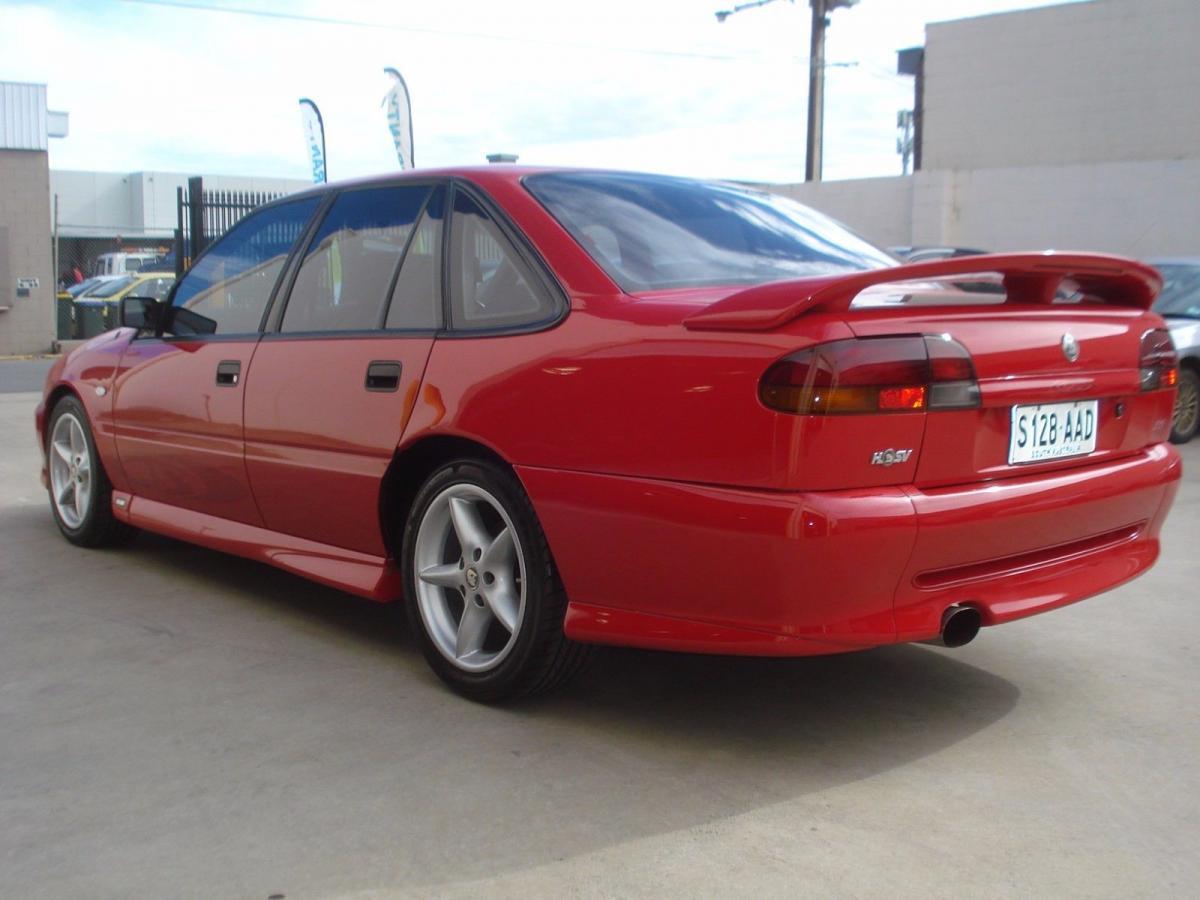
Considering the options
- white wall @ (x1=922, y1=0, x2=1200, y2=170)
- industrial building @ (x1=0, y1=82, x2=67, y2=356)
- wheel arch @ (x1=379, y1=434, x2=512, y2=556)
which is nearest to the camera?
wheel arch @ (x1=379, y1=434, x2=512, y2=556)

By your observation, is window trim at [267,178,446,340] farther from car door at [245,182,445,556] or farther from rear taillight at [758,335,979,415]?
rear taillight at [758,335,979,415]

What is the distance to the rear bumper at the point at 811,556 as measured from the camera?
307 cm

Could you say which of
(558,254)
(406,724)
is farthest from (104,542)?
(558,254)

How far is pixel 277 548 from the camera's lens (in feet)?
15.3

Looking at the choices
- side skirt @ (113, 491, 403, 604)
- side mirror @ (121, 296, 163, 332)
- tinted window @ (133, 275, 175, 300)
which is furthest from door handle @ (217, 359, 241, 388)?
tinted window @ (133, 275, 175, 300)

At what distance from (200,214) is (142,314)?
13434 millimetres

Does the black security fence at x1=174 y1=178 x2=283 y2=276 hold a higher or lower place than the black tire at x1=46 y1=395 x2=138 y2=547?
higher

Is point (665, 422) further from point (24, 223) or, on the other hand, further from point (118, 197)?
point (118, 197)

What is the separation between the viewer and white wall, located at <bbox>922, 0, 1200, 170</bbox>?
23.5m

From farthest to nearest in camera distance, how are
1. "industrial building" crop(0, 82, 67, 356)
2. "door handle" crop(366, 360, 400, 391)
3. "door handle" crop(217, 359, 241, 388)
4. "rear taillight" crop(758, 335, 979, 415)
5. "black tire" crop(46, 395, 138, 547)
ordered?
"industrial building" crop(0, 82, 67, 356) → "black tire" crop(46, 395, 138, 547) → "door handle" crop(217, 359, 241, 388) → "door handle" crop(366, 360, 400, 391) → "rear taillight" crop(758, 335, 979, 415)

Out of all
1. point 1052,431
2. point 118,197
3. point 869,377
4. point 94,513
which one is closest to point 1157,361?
point 1052,431

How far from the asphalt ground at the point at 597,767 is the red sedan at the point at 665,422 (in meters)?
0.31

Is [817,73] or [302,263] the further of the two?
[817,73]

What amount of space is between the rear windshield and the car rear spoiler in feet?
1.50
